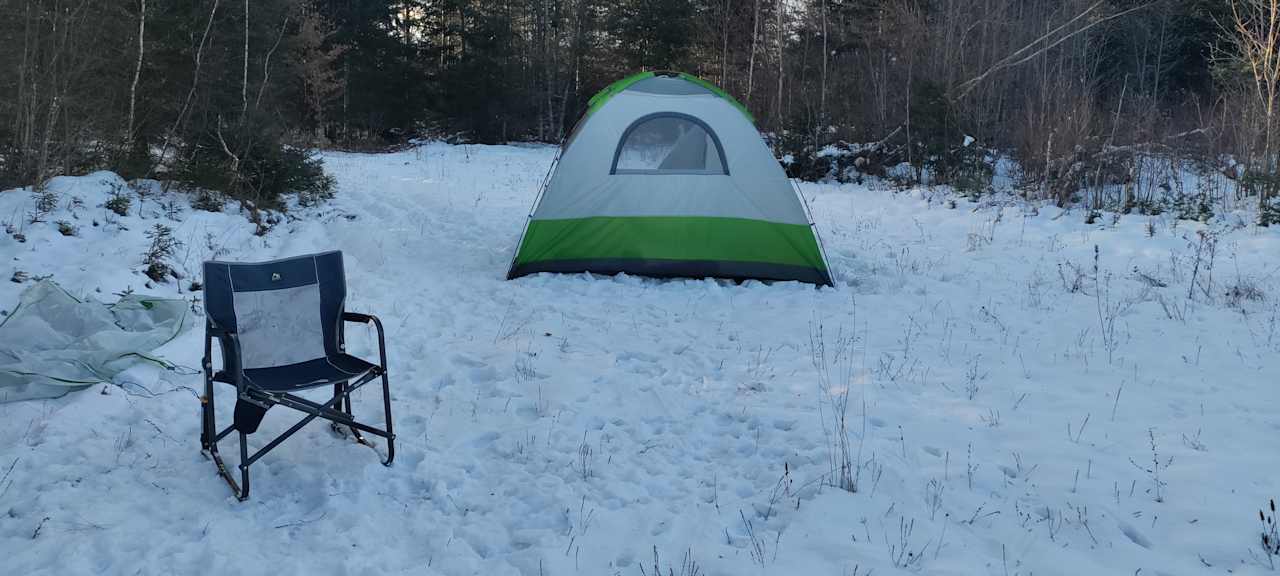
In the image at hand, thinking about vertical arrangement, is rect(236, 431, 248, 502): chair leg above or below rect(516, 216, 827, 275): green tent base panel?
below

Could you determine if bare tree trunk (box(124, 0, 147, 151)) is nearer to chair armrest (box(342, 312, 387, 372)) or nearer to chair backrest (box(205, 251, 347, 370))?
chair backrest (box(205, 251, 347, 370))

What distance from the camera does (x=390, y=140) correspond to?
91.9 feet

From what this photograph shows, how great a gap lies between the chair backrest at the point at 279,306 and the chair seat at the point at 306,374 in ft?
0.24

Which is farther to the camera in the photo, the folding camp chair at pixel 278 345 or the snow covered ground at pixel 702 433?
the folding camp chair at pixel 278 345

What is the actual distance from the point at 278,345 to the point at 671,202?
4.41m

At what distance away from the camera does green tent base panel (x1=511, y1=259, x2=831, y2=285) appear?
7.66m

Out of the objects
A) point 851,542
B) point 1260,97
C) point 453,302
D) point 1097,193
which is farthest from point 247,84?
point 1260,97

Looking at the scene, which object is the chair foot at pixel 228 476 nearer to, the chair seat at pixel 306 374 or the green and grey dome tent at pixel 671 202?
the chair seat at pixel 306 374

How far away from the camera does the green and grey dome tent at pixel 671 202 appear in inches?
302

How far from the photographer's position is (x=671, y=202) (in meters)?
7.70

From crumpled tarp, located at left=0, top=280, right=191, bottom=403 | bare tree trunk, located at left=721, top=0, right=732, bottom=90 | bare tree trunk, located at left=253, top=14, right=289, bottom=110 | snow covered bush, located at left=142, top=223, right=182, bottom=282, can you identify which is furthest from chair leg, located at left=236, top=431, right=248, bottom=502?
bare tree trunk, located at left=721, top=0, right=732, bottom=90

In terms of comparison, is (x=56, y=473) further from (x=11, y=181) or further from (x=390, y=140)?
(x=390, y=140)

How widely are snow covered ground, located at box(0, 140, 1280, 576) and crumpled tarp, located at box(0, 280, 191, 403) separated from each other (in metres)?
0.16

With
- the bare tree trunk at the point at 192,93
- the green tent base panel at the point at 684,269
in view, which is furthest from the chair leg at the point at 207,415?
the bare tree trunk at the point at 192,93
